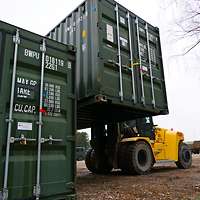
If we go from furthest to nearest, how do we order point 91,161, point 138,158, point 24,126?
point 91,161
point 138,158
point 24,126

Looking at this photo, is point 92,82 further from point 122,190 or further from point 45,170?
point 45,170

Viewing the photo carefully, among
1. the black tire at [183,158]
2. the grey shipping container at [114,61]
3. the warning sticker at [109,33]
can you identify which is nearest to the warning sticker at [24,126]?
the grey shipping container at [114,61]

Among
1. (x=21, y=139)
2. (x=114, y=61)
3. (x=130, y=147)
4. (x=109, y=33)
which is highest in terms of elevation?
(x=109, y=33)

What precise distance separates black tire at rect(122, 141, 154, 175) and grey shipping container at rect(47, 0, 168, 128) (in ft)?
3.40

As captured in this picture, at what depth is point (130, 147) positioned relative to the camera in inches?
342

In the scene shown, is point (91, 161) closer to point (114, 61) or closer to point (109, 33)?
point (114, 61)

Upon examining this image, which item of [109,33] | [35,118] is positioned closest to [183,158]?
[109,33]

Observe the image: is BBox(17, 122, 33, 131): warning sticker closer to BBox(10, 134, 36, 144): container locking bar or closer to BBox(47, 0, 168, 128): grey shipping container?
BBox(10, 134, 36, 144): container locking bar

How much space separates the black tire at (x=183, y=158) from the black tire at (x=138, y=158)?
9.03 ft

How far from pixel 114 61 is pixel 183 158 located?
6.82 meters

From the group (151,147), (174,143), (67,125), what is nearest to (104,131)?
A: (151,147)

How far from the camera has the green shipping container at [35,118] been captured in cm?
364

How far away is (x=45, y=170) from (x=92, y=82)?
317cm

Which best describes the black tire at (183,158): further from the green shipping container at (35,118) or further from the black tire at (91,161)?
the green shipping container at (35,118)
